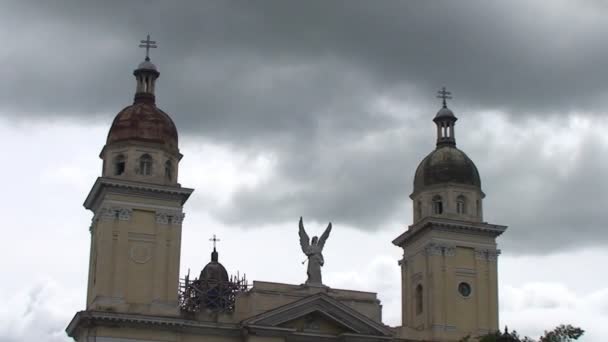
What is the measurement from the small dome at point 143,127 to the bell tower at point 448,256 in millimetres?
15274

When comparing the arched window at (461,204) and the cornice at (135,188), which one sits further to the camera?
the arched window at (461,204)

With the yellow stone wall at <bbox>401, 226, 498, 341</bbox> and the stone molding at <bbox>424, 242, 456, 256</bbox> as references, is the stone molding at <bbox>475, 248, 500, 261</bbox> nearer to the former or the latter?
the yellow stone wall at <bbox>401, 226, 498, 341</bbox>

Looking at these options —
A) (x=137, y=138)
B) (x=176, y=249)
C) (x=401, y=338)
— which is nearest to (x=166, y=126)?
(x=137, y=138)

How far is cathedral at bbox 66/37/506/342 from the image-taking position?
195 feet

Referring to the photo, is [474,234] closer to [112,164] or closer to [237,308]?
[237,308]

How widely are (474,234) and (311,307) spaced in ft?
37.7

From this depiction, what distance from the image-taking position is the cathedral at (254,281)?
5941 cm

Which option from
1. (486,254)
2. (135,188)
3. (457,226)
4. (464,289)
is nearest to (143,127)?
(135,188)

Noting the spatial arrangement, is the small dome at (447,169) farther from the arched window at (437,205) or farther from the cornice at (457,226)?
the cornice at (457,226)

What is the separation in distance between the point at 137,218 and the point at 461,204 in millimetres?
19040

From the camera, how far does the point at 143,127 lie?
62531mm

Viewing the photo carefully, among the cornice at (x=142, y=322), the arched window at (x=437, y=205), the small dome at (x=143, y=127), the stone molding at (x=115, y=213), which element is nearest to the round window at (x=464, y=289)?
the arched window at (x=437, y=205)

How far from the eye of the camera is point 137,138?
62.1 metres

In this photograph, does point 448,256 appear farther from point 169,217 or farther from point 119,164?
point 119,164
